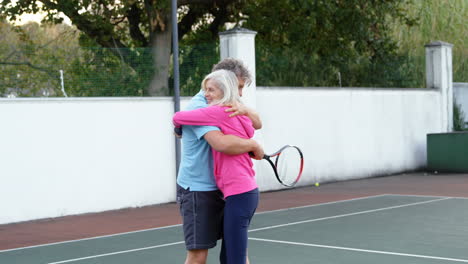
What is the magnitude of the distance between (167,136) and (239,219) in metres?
8.52

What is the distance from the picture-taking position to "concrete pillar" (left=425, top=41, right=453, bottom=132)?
63.2 feet

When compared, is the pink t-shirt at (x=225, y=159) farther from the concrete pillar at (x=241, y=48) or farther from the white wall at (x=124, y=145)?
the concrete pillar at (x=241, y=48)

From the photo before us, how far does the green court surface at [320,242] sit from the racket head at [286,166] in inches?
72.5

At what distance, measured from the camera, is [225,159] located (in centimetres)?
464

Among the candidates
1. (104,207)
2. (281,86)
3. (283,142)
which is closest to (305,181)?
(283,142)

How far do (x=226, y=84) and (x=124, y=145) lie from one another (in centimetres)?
798

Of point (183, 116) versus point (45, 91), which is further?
point (45, 91)

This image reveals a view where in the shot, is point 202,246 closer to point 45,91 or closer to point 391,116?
point 45,91

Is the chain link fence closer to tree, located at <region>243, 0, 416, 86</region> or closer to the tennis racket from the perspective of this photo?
tree, located at <region>243, 0, 416, 86</region>

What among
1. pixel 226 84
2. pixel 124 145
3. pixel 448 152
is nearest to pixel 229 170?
pixel 226 84

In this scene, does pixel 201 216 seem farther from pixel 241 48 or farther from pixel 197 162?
pixel 241 48

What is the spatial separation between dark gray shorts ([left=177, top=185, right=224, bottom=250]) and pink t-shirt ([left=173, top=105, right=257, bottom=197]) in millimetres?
122

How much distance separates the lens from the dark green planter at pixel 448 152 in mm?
17281

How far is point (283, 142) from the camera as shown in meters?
15.0
